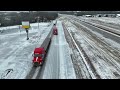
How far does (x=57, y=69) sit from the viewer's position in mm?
16297

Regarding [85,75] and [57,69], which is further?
[57,69]

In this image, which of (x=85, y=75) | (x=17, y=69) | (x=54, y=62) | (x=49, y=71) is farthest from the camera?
(x=54, y=62)
